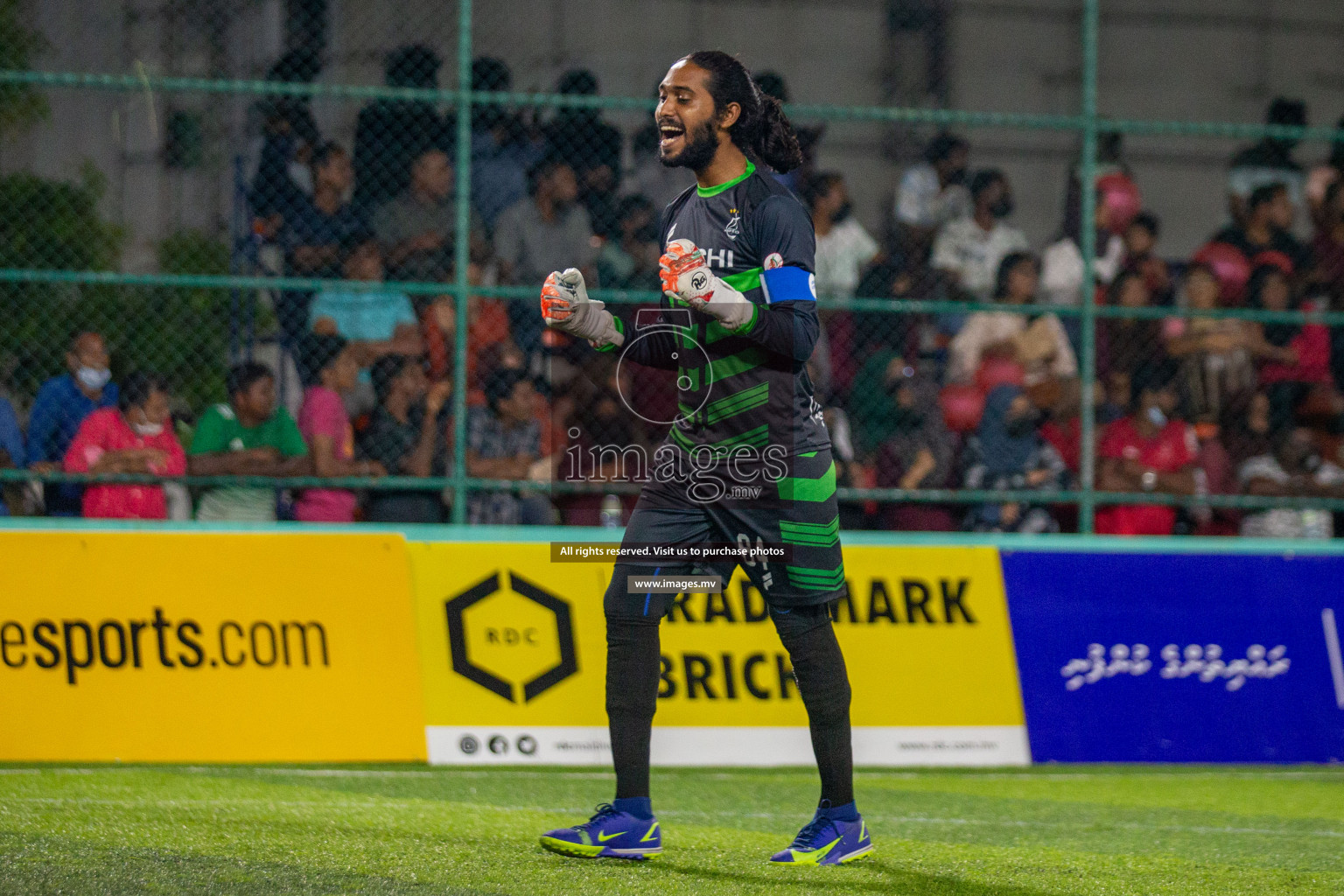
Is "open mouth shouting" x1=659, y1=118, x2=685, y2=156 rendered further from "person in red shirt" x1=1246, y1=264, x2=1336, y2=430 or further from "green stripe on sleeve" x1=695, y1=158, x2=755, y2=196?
"person in red shirt" x1=1246, y1=264, x2=1336, y2=430

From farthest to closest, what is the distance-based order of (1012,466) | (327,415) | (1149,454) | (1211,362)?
(1211,362), (1149,454), (1012,466), (327,415)

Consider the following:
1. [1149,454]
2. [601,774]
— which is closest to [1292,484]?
[1149,454]

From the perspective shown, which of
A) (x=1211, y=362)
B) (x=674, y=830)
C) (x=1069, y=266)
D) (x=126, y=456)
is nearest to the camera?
(x=674, y=830)

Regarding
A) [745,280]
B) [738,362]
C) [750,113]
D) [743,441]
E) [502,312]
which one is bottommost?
[743,441]

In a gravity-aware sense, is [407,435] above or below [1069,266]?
below

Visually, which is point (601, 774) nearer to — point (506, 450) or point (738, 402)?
point (506, 450)

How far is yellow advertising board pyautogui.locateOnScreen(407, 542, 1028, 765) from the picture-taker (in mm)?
6414

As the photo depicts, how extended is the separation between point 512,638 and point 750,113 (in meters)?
2.83

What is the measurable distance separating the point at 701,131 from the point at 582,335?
66cm

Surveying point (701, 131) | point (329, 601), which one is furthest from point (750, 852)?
point (329, 601)

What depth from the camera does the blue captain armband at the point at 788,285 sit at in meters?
4.20

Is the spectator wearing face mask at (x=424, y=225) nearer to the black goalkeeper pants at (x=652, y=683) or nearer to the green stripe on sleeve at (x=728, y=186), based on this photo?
the green stripe on sleeve at (x=728, y=186)

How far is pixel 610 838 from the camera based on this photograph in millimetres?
4297

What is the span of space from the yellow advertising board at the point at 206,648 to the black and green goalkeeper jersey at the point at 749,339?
2.44m
